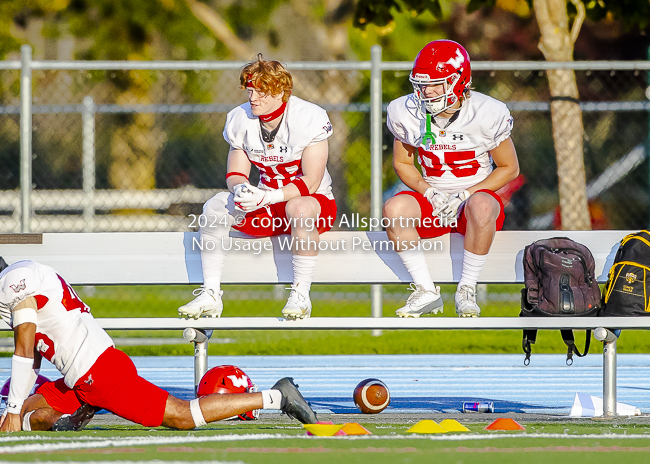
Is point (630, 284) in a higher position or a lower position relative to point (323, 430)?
higher

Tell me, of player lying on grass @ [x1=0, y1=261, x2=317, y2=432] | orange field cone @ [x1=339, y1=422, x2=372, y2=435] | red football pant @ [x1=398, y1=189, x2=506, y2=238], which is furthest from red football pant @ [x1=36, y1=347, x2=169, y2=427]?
red football pant @ [x1=398, y1=189, x2=506, y2=238]

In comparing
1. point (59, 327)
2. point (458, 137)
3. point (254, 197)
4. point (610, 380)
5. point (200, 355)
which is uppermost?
point (458, 137)

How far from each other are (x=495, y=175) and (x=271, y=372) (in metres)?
2.57

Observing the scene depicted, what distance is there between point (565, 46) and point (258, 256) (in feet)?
15.8

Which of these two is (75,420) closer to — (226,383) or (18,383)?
(18,383)

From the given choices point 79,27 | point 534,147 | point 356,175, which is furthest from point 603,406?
point 79,27

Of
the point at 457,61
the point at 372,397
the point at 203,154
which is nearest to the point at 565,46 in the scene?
the point at 203,154

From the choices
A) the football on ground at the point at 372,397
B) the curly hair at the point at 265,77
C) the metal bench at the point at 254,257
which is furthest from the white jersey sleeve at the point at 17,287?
the football on ground at the point at 372,397

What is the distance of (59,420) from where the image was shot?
4383 millimetres

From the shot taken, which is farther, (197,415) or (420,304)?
(420,304)

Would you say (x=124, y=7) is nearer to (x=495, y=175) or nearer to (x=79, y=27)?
(x=79, y=27)

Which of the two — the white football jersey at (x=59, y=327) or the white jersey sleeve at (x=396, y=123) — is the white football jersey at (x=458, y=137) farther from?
the white football jersey at (x=59, y=327)

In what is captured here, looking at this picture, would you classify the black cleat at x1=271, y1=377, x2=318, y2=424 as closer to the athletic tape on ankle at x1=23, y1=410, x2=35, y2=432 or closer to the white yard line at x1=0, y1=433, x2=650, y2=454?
the white yard line at x1=0, y1=433, x2=650, y2=454

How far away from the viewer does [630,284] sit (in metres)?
4.76
